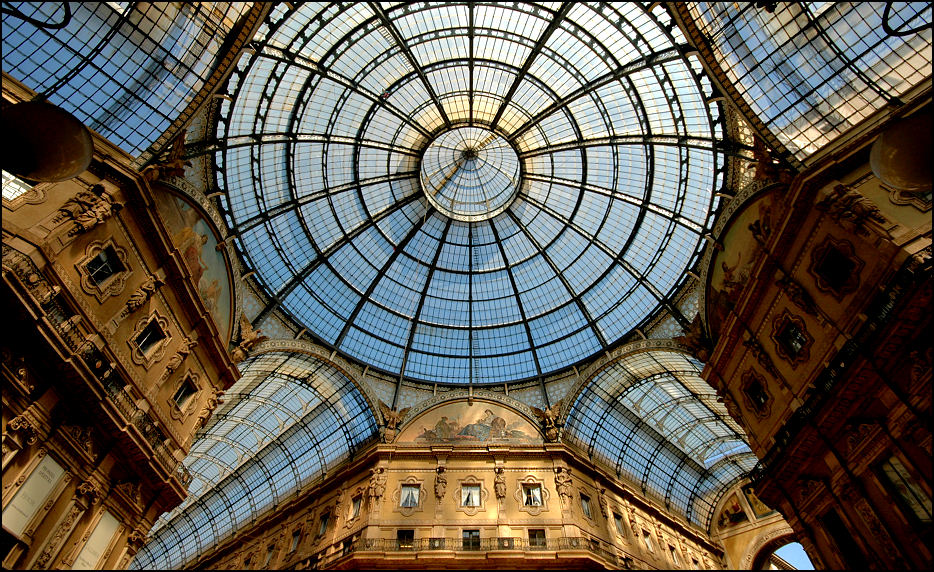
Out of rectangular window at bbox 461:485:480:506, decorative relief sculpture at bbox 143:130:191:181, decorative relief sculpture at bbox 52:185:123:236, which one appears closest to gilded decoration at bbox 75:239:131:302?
decorative relief sculpture at bbox 52:185:123:236

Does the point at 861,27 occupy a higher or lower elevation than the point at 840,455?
higher

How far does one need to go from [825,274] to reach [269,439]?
35435 mm

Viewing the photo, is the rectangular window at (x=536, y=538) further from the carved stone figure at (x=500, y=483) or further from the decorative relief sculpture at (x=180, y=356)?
the decorative relief sculpture at (x=180, y=356)

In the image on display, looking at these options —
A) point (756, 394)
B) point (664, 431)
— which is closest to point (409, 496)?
point (756, 394)

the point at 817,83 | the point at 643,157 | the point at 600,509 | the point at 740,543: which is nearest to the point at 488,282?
the point at 643,157

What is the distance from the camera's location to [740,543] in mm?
38844

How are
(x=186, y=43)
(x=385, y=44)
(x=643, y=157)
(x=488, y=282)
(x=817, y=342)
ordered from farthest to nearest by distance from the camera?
(x=488, y=282), (x=643, y=157), (x=385, y=44), (x=186, y=43), (x=817, y=342)

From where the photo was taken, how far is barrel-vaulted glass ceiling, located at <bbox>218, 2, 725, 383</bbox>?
26031 mm

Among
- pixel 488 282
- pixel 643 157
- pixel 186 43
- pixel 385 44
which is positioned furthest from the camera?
pixel 488 282

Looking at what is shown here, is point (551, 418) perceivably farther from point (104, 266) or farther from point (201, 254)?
point (104, 266)

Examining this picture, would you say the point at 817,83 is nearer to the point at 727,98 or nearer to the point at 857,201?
the point at 727,98

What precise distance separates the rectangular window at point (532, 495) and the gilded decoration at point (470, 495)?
2.02 meters

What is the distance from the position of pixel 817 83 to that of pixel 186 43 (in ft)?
83.9

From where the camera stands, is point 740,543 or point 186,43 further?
point 740,543
